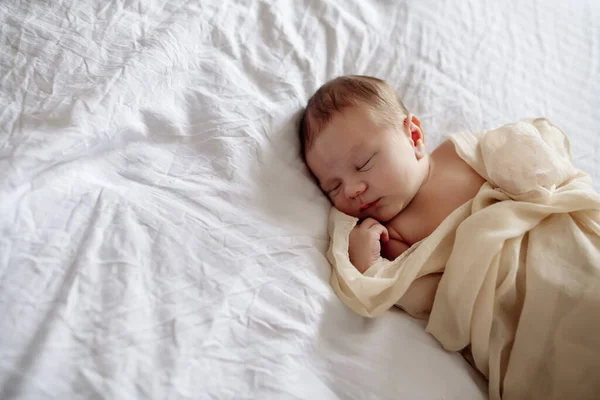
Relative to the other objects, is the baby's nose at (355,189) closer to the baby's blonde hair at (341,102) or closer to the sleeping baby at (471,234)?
the sleeping baby at (471,234)

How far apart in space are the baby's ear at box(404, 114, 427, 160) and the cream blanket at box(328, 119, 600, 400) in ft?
0.51

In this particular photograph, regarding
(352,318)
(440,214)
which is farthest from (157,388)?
(440,214)

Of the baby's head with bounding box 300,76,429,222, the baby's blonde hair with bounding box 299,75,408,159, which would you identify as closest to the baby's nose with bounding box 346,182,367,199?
the baby's head with bounding box 300,76,429,222

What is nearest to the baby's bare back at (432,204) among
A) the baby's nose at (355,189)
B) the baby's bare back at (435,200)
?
the baby's bare back at (435,200)

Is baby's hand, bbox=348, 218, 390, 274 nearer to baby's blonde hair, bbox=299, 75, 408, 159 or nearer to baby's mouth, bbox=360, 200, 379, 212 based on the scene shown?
baby's mouth, bbox=360, 200, 379, 212

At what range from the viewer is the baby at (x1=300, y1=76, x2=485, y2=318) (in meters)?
0.96

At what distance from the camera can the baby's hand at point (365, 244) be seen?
2.97 ft

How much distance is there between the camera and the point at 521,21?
52.1 inches

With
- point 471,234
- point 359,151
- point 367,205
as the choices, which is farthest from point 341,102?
point 471,234

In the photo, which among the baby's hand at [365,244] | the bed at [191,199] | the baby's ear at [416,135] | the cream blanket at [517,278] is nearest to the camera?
the bed at [191,199]

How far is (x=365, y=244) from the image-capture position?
0.92 metres

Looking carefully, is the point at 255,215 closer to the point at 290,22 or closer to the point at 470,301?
the point at 470,301

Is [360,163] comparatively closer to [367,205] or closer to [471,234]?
[367,205]

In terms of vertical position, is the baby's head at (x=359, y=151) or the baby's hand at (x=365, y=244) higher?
the baby's head at (x=359, y=151)
